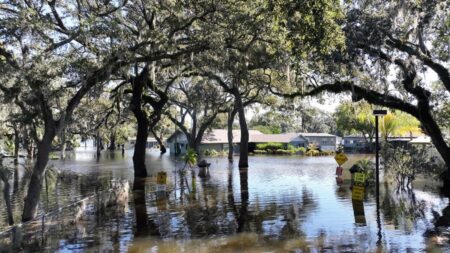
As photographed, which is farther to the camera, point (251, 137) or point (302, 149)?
point (251, 137)

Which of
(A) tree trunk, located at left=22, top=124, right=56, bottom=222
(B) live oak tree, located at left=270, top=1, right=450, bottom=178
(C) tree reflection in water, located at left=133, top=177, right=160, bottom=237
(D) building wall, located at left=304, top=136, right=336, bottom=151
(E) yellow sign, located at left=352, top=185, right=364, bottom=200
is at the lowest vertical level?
(C) tree reflection in water, located at left=133, top=177, right=160, bottom=237

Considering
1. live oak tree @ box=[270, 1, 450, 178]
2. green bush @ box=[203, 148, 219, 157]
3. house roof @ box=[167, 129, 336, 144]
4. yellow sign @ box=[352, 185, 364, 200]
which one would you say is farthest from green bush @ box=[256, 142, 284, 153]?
yellow sign @ box=[352, 185, 364, 200]

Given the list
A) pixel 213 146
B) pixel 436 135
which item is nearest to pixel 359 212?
pixel 436 135

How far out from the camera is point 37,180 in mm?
12195

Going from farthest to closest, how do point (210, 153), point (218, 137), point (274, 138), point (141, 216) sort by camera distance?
point (274, 138) → point (218, 137) → point (210, 153) → point (141, 216)

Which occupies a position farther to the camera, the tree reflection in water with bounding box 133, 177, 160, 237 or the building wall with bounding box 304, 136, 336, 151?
the building wall with bounding box 304, 136, 336, 151

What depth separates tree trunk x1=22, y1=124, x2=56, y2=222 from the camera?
39.8ft

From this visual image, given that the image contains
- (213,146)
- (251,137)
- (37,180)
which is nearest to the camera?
(37,180)

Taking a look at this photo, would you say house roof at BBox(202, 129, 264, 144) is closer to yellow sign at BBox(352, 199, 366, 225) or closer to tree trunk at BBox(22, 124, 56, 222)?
yellow sign at BBox(352, 199, 366, 225)

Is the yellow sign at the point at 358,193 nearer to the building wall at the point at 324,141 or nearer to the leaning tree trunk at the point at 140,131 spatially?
the leaning tree trunk at the point at 140,131

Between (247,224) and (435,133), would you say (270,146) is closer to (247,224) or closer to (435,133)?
(435,133)

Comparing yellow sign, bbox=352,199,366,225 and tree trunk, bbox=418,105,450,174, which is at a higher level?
tree trunk, bbox=418,105,450,174

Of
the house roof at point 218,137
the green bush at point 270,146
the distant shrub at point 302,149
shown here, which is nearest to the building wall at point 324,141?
the distant shrub at point 302,149

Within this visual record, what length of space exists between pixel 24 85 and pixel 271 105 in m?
32.9
